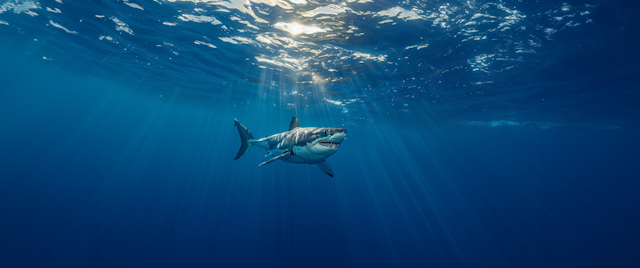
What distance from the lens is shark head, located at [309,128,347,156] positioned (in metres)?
4.34

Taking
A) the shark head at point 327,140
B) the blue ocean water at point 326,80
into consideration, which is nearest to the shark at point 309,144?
the shark head at point 327,140

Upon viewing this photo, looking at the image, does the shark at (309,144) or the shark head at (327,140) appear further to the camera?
the shark at (309,144)

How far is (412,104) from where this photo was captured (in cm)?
2242

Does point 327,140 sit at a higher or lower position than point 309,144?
higher

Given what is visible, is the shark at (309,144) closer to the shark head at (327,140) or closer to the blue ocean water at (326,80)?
the shark head at (327,140)

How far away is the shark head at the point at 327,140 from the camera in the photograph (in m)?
4.34

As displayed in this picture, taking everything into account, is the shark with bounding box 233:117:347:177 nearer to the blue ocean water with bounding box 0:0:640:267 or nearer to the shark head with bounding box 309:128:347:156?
the shark head with bounding box 309:128:347:156

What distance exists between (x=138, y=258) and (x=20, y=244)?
8431 mm

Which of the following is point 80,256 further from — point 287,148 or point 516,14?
point 516,14

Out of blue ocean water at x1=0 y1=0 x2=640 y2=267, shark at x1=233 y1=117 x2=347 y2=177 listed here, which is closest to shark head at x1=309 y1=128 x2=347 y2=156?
shark at x1=233 y1=117 x2=347 y2=177

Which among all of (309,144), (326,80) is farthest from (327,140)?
(326,80)

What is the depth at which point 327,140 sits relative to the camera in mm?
4484

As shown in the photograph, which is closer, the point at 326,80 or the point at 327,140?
the point at 327,140

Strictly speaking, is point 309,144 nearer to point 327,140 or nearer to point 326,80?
point 327,140
